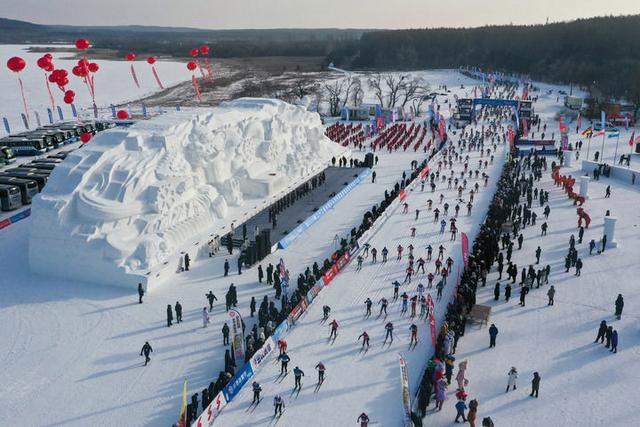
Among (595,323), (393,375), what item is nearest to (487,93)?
(595,323)

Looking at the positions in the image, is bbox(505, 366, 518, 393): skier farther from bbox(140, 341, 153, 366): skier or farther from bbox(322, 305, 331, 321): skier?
bbox(140, 341, 153, 366): skier

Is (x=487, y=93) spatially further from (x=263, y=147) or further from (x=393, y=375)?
(x=393, y=375)

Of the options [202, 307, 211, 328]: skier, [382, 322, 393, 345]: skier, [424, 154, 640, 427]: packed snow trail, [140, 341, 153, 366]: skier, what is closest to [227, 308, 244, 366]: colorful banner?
[202, 307, 211, 328]: skier

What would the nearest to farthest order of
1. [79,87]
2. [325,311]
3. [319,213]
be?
[325,311]
[319,213]
[79,87]

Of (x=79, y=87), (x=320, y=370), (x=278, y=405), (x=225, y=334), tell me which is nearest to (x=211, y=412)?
(x=278, y=405)

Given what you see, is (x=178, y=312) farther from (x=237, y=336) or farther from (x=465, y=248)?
(x=465, y=248)
